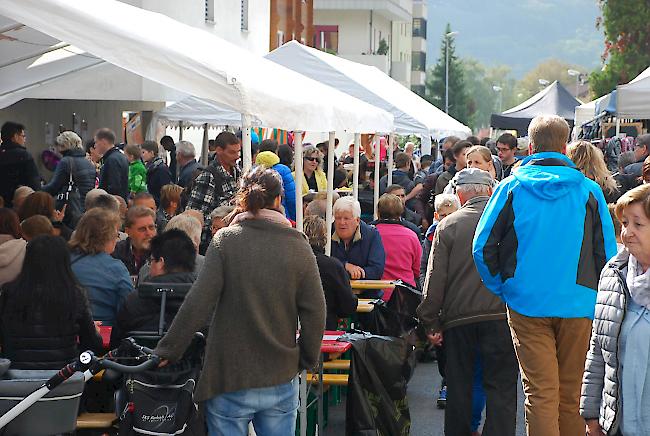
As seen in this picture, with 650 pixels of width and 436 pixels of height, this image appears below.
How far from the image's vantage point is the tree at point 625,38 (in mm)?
51375

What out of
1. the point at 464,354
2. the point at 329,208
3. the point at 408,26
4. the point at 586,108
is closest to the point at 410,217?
the point at 329,208

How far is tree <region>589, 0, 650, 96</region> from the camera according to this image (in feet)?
169

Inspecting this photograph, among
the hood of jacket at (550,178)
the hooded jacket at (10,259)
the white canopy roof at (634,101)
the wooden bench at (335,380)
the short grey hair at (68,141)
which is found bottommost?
the wooden bench at (335,380)

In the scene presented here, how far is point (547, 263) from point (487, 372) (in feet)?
4.20

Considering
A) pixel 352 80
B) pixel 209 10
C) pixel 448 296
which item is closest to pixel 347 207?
pixel 448 296

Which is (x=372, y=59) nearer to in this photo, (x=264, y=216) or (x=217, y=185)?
(x=217, y=185)

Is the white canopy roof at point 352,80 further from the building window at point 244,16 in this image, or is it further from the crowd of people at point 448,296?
the building window at point 244,16

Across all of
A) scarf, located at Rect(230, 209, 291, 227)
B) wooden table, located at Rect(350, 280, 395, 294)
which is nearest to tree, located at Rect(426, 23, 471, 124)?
wooden table, located at Rect(350, 280, 395, 294)

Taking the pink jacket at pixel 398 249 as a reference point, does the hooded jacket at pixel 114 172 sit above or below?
above

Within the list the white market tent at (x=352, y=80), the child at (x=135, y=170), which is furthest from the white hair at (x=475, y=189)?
the child at (x=135, y=170)

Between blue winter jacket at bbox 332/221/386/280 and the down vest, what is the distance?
5.13 metres

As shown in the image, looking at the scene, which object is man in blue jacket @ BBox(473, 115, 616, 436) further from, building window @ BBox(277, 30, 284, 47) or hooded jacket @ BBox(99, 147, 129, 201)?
building window @ BBox(277, 30, 284, 47)

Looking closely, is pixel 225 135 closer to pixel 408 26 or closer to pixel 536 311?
pixel 536 311

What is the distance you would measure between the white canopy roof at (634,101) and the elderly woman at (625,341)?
416 inches
